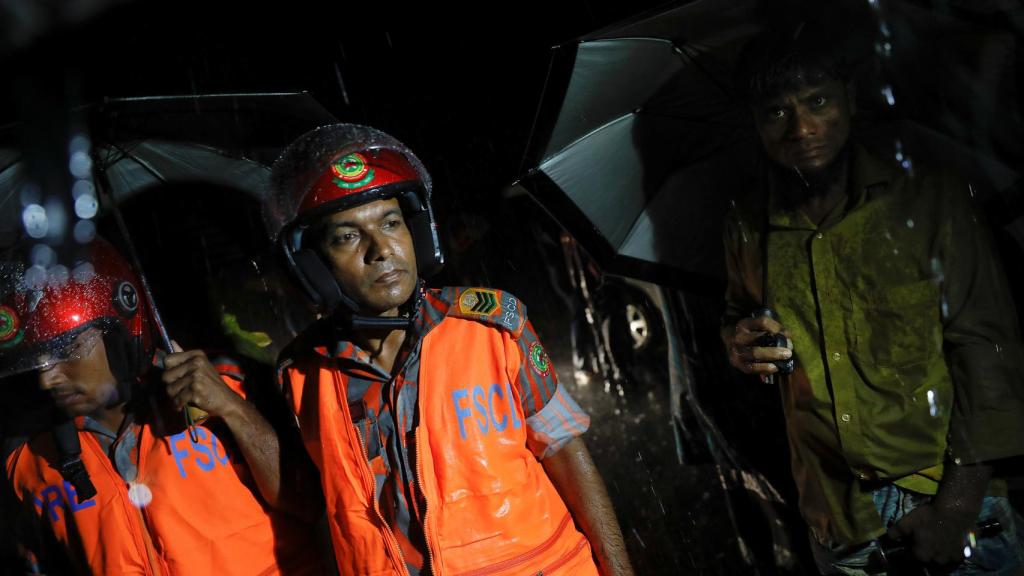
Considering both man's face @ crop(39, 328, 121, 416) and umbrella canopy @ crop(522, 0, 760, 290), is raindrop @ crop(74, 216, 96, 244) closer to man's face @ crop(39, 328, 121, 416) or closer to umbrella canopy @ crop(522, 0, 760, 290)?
man's face @ crop(39, 328, 121, 416)

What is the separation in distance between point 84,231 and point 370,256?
5.64ft

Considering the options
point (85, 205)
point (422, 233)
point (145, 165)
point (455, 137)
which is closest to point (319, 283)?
point (422, 233)

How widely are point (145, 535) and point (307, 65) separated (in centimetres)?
514

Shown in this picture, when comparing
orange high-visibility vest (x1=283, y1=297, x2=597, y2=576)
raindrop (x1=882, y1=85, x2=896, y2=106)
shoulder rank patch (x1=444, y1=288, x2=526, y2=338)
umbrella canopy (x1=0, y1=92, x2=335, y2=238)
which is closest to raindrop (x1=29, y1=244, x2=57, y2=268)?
umbrella canopy (x1=0, y1=92, x2=335, y2=238)

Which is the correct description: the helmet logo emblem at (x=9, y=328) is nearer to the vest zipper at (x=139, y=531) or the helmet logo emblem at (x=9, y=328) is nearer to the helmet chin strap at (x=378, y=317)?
the vest zipper at (x=139, y=531)

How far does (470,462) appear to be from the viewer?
236 centimetres

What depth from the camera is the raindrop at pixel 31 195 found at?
11.6 ft

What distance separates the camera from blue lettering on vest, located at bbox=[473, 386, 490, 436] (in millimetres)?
2396

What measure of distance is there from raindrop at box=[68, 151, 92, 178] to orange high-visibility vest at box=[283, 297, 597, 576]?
1714mm

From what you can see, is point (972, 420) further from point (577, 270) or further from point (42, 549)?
point (577, 270)

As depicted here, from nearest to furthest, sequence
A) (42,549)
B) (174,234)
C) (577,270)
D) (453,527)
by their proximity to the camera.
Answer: (453,527), (42,549), (174,234), (577,270)

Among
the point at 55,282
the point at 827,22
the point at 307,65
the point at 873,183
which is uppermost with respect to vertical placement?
the point at 307,65

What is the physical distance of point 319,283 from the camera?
8.43 ft

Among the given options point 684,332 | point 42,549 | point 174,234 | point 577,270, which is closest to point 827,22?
point 684,332
